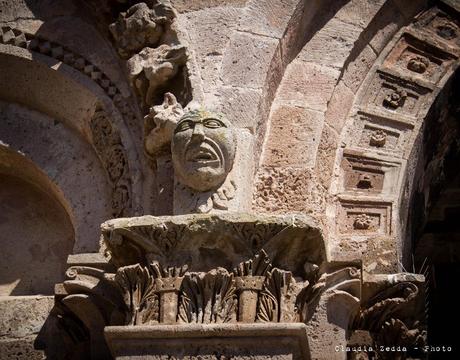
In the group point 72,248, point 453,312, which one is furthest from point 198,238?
point 453,312

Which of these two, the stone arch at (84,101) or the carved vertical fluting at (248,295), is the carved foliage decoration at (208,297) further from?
the stone arch at (84,101)

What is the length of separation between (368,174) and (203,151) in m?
1.00

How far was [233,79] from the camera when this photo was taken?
5332 millimetres

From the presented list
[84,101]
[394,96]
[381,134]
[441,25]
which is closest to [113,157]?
[84,101]

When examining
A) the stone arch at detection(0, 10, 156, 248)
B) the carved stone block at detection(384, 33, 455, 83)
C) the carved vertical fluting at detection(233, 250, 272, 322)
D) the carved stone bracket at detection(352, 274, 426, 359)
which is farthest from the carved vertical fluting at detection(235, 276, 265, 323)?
the carved stone block at detection(384, 33, 455, 83)

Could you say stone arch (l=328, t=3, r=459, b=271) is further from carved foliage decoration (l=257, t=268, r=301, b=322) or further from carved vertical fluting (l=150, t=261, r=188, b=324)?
carved vertical fluting (l=150, t=261, r=188, b=324)

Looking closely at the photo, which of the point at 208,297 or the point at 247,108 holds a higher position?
the point at 247,108

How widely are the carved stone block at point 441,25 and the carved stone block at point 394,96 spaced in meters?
0.38

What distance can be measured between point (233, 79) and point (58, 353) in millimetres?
1482

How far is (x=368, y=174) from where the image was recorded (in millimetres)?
5539

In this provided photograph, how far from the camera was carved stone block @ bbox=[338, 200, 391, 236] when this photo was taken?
5.33m

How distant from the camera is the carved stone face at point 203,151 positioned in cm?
489

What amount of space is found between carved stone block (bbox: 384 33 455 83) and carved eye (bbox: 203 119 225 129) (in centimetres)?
133

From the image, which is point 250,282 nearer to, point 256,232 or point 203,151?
point 256,232
